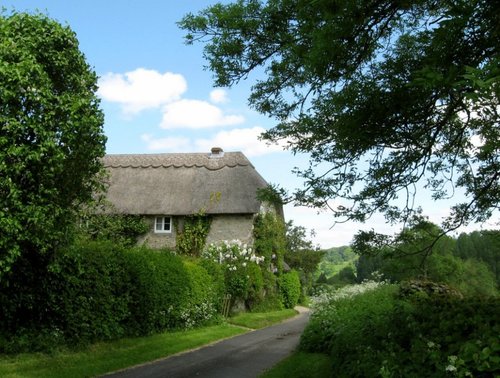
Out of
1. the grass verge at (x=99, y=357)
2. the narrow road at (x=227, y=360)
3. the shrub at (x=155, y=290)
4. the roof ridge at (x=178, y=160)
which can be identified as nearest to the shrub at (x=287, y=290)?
the roof ridge at (x=178, y=160)

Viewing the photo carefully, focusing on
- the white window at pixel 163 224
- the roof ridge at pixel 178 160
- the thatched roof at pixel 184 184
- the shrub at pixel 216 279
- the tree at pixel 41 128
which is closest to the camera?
the tree at pixel 41 128

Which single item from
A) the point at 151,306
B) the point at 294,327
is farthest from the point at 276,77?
the point at 294,327

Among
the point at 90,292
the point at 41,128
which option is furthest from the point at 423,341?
the point at 90,292

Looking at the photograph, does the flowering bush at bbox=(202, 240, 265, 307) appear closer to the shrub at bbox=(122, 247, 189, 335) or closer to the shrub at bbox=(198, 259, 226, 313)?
the shrub at bbox=(198, 259, 226, 313)

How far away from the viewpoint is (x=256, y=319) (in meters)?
23.2

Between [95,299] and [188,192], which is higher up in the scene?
[188,192]

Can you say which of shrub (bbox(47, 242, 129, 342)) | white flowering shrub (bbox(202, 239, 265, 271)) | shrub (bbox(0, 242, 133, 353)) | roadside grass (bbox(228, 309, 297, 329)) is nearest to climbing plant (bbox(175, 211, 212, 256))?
white flowering shrub (bbox(202, 239, 265, 271))

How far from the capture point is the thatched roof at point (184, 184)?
28453mm

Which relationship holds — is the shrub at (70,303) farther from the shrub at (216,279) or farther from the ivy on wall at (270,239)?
the ivy on wall at (270,239)

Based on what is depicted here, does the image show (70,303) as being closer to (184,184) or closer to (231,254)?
(231,254)

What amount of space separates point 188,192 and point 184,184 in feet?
3.04

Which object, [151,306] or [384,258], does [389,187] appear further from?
[151,306]

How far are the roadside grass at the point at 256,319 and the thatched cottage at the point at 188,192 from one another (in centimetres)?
473

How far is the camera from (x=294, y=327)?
22.1 metres
